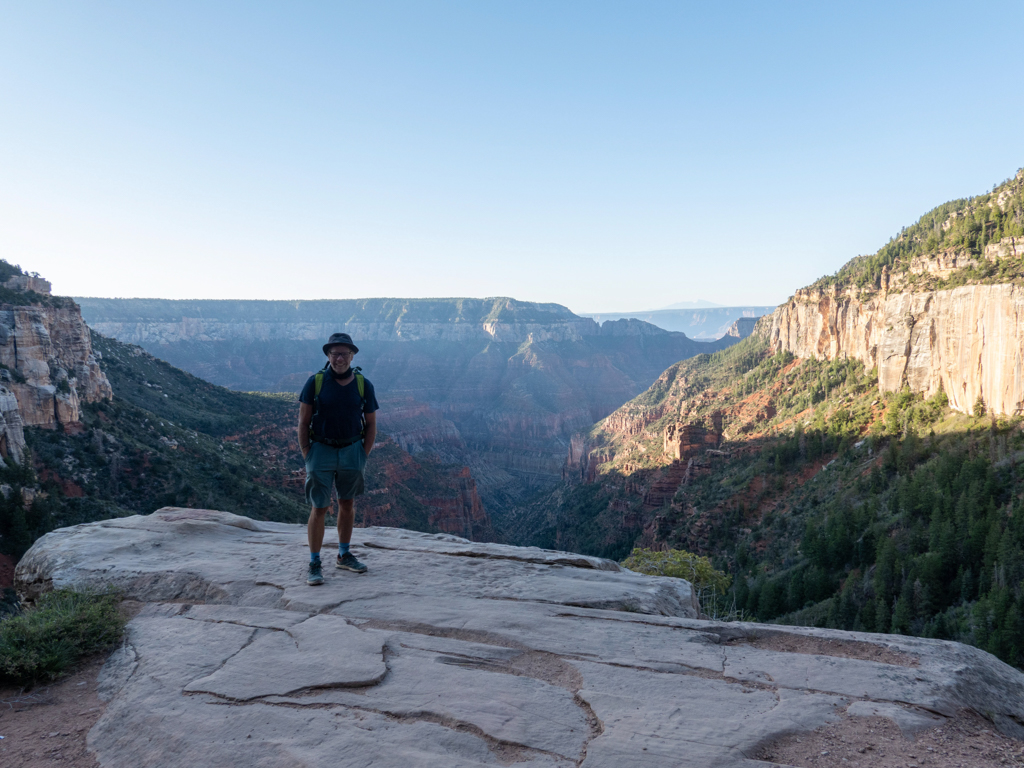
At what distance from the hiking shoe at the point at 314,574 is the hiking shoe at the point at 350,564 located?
34 cm

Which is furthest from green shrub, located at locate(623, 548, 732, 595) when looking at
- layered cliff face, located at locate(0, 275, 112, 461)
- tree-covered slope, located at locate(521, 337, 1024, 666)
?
layered cliff face, located at locate(0, 275, 112, 461)

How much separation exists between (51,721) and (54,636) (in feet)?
3.81

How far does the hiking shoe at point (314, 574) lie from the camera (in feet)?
22.2

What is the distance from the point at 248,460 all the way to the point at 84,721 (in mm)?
43800

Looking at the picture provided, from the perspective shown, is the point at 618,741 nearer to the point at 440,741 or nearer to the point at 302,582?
the point at 440,741

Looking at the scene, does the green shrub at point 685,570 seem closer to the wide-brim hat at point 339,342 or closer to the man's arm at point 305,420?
the man's arm at point 305,420

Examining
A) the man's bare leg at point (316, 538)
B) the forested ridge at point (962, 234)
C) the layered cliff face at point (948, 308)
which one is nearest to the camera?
the man's bare leg at point (316, 538)

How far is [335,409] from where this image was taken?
6789 mm

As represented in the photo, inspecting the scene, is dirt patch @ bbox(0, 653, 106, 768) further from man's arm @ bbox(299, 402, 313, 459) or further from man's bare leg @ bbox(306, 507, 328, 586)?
man's arm @ bbox(299, 402, 313, 459)

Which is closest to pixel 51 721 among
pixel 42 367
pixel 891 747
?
pixel 891 747

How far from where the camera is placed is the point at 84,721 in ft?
13.7

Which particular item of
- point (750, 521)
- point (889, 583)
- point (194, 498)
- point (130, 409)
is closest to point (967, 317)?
point (750, 521)

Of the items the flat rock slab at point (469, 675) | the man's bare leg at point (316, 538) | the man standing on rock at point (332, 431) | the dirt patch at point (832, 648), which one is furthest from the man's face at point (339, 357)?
the dirt patch at point (832, 648)

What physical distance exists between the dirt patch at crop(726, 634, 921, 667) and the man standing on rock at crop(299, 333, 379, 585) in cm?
457
